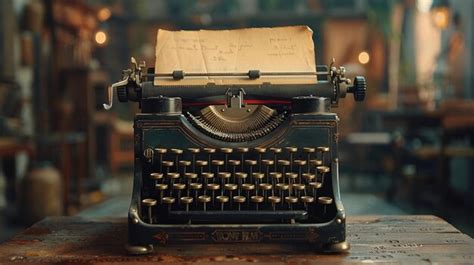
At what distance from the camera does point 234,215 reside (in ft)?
5.27

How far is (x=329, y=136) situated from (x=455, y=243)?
0.54 metres

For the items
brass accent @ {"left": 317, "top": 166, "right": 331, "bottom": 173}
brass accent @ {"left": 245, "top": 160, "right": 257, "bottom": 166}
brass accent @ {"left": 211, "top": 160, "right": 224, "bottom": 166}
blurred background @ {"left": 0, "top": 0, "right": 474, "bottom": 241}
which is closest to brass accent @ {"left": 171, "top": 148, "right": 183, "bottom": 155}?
brass accent @ {"left": 211, "top": 160, "right": 224, "bottom": 166}

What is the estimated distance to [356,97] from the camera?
1.92 m

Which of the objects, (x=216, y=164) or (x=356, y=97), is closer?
(x=216, y=164)

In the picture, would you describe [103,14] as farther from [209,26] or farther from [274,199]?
[274,199]

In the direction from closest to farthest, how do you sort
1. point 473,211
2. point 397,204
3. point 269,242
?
point 269,242 < point 473,211 < point 397,204

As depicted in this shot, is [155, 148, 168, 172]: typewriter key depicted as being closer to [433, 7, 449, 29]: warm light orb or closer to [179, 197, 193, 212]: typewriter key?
[179, 197, 193, 212]: typewriter key

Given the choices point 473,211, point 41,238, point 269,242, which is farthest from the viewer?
point 473,211

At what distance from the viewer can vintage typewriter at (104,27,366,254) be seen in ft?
5.23

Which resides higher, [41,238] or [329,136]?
[329,136]

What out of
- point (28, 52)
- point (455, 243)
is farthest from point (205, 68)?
point (28, 52)

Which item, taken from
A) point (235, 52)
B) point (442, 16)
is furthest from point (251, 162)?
point (442, 16)

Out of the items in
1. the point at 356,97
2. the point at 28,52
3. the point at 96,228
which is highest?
the point at 28,52

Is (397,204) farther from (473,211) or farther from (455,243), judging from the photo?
(455,243)
